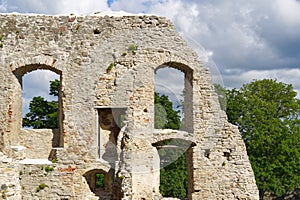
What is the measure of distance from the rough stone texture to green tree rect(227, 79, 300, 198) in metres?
8.16

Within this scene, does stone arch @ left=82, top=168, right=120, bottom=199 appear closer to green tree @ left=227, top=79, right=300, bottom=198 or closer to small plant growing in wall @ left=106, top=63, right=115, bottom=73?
small plant growing in wall @ left=106, top=63, right=115, bottom=73

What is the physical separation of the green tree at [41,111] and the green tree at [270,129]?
964cm

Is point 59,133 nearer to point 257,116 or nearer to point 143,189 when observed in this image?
point 143,189

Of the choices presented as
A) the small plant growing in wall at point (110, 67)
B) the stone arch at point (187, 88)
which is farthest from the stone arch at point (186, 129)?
the small plant growing in wall at point (110, 67)

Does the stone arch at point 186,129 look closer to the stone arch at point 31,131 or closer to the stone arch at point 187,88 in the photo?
the stone arch at point 187,88

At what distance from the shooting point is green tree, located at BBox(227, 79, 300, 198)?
61.3 ft

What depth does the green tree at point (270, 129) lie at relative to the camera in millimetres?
18688

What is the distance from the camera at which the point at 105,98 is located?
1105 cm

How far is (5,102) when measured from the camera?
1087cm

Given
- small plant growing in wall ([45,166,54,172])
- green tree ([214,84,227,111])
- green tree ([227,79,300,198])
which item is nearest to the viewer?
small plant growing in wall ([45,166,54,172])

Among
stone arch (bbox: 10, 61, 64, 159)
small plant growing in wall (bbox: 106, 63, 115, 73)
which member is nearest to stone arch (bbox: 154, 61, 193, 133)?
small plant growing in wall (bbox: 106, 63, 115, 73)

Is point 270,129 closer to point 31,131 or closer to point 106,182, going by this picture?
point 106,182

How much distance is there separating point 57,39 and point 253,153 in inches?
453

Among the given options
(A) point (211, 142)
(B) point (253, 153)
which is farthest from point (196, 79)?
(B) point (253, 153)
